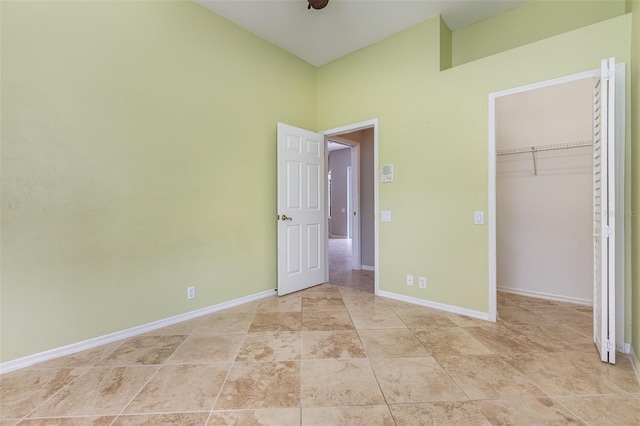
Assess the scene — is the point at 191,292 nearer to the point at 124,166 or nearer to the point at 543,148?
the point at 124,166

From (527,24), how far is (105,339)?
192 inches

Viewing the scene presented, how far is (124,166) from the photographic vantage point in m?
2.27

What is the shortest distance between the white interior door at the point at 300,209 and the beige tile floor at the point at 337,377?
0.98m

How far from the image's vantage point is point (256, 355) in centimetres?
200

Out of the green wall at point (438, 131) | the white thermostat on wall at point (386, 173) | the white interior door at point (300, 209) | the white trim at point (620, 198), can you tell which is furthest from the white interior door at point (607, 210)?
the white interior door at point (300, 209)

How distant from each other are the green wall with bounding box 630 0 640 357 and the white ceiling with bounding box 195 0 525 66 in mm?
1223

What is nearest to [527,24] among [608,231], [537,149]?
[537,149]

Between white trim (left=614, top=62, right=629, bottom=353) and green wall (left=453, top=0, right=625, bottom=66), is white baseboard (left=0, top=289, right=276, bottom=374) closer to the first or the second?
white trim (left=614, top=62, right=629, bottom=353)

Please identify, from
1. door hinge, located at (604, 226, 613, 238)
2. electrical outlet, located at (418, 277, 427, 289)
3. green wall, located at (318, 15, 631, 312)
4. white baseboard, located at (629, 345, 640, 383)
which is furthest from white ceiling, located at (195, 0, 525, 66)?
white baseboard, located at (629, 345, 640, 383)

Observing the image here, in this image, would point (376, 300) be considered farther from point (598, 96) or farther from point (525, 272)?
point (598, 96)

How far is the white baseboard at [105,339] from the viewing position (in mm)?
1851

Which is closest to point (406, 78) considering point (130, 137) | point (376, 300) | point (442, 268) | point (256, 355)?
point (442, 268)

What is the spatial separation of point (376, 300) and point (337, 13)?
125 inches

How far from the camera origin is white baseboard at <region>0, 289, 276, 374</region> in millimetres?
1851
